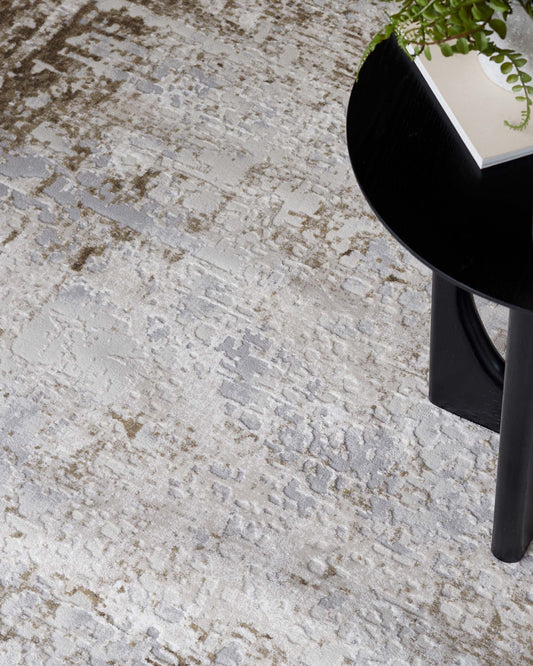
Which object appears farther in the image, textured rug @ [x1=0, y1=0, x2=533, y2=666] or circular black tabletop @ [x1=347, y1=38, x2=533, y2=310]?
textured rug @ [x1=0, y1=0, x2=533, y2=666]

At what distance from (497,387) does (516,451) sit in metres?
0.22

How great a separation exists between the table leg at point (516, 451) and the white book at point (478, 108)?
176 millimetres

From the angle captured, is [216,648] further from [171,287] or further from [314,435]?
[171,287]

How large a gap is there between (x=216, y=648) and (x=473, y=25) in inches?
33.1

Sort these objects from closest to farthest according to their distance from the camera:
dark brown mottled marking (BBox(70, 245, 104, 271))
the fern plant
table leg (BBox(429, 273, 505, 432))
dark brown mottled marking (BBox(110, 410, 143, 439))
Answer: the fern plant → table leg (BBox(429, 273, 505, 432)) → dark brown mottled marking (BBox(110, 410, 143, 439)) → dark brown mottled marking (BBox(70, 245, 104, 271))

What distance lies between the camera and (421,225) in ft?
2.88

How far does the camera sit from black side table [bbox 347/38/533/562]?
0.85 m

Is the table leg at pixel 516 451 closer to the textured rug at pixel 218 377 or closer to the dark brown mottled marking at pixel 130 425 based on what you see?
the textured rug at pixel 218 377

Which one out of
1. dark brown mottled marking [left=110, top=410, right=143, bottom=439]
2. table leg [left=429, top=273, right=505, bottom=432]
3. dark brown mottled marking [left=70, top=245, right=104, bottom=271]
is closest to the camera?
table leg [left=429, top=273, right=505, bottom=432]

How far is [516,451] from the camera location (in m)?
1.01

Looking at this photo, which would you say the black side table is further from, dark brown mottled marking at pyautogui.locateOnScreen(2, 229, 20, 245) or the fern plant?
dark brown mottled marking at pyautogui.locateOnScreen(2, 229, 20, 245)

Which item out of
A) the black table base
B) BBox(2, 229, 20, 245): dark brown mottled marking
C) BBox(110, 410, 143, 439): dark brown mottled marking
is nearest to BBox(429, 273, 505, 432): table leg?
the black table base

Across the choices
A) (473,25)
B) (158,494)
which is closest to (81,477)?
(158,494)

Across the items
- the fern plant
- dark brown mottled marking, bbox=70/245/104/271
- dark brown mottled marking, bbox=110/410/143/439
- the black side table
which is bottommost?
dark brown mottled marking, bbox=110/410/143/439
